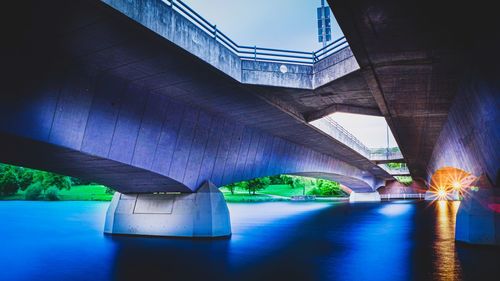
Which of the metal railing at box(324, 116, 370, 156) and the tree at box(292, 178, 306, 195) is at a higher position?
the metal railing at box(324, 116, 370, 156)

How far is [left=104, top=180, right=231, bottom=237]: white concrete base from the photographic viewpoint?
17.8m

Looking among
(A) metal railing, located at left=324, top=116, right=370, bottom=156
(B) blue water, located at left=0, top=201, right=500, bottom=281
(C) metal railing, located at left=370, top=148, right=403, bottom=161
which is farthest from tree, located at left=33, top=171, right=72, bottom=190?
(B) blue water, located at left=0, top=201, right=500, bottom=281

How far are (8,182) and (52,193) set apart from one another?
38.9 feet

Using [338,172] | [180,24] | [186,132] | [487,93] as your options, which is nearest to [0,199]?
[338,172]

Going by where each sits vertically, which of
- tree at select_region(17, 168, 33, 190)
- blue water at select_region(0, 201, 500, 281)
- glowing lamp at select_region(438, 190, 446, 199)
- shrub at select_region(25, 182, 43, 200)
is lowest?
shrub at select_region(25, 182, 43, 200)

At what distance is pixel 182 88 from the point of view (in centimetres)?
1397

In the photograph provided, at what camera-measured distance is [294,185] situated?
127750mm

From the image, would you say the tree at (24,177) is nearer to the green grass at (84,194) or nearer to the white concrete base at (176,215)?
the green grass at (84,194)

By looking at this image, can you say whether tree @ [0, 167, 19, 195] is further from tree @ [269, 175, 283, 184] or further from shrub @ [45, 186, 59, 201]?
tree @ [269, 175, 283, 184]

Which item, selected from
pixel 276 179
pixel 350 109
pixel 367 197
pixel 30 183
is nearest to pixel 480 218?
pixel 350 109

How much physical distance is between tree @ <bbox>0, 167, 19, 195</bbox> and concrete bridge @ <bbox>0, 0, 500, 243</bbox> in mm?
87824

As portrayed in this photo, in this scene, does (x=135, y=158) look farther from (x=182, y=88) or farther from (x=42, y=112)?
(x=42, y=112)

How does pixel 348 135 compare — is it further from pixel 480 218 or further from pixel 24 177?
pixel 24 177

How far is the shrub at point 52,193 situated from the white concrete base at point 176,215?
85.7 meters
